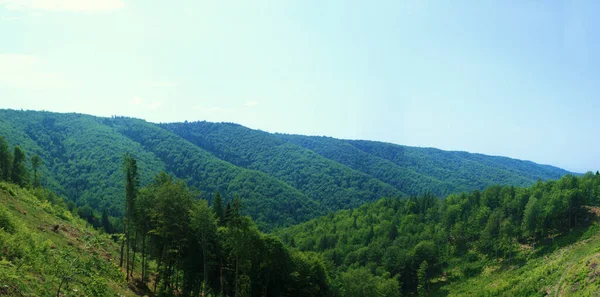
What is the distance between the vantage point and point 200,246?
3294cm

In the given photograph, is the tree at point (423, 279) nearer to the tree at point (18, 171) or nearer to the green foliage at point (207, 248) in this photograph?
the green foliage at point (207, 248)

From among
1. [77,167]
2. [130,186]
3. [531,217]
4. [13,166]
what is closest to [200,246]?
[130,186]

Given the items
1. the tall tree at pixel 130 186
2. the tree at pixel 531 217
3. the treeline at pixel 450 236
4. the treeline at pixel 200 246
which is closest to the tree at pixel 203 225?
the treeline at pixel 200 246

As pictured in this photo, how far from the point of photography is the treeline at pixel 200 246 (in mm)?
30016

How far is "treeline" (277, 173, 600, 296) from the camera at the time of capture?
74.3m

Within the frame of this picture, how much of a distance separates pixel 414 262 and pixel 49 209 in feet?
237

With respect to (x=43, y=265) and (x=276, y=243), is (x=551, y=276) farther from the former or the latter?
(x=43, y=265)

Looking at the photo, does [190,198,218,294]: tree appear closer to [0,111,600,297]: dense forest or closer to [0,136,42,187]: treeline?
[0,111,600,297]: dense forest

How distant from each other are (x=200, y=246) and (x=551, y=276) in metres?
46.1

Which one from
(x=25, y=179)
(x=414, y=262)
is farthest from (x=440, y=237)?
(x=25, y=179)

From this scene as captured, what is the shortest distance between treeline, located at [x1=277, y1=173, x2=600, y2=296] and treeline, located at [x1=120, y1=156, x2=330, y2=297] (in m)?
19.3

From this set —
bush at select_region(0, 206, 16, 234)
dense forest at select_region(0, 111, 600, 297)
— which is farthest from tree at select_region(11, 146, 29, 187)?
bush at select_region(0, 206, 16, 234)

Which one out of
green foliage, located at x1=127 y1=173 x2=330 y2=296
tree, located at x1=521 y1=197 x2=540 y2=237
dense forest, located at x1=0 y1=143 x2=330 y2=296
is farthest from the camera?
tree, located at x1=521 y1=197 x2=540 y2=237

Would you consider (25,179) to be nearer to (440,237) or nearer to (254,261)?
(254,261)
